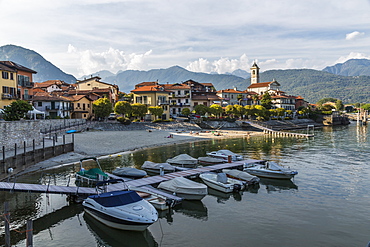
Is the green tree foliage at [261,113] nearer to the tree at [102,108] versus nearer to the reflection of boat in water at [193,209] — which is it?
the tree at [102,108]

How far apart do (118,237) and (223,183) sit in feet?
42.0

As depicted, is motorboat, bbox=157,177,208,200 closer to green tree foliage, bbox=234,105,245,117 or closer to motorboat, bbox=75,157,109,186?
motorboat, bbox=75,157,109,186

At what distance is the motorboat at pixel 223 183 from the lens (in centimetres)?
2785

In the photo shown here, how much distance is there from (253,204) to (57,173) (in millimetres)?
23013

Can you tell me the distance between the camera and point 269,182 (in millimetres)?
32188

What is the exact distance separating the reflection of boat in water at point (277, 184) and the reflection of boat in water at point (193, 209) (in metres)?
8.60

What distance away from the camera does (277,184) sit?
31312 millimetres

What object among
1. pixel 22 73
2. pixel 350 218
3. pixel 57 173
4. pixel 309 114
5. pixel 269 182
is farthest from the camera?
pixel 309 114

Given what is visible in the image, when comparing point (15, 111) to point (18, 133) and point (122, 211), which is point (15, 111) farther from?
point (122, 211)

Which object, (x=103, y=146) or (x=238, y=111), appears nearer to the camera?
(x=103, y=146)

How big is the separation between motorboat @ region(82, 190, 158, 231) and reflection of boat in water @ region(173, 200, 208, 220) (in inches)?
162

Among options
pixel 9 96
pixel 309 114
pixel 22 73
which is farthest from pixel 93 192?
pixel 309 114

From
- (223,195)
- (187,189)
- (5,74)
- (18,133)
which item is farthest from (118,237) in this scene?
(5,74)

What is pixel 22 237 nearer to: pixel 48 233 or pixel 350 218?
pixel 48 233
